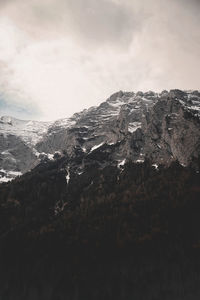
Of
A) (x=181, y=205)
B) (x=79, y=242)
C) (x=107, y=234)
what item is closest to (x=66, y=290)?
(x=79, y=242)

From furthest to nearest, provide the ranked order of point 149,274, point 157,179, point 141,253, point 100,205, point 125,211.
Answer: point 157,179
point 100,205
point 125,211
point 141,253
point 149,274

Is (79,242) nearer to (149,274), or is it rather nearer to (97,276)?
(97,276)

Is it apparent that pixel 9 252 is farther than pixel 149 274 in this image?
Yes

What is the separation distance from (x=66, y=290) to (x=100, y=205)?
5624cm

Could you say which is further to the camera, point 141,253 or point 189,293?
point 141,253

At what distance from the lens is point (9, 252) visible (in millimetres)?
147750

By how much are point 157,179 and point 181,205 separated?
34.5 meters

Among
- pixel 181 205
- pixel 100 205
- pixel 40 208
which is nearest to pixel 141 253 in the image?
pixel 181 205

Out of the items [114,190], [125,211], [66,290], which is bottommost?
[66,290]

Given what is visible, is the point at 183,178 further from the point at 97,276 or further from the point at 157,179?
the point at 97,276

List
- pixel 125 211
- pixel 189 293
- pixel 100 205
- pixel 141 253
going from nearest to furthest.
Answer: pixel 189 293, pixel 141 253, pixel 125 211, pixel 100 205

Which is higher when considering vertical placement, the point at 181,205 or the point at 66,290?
the point at 181,205

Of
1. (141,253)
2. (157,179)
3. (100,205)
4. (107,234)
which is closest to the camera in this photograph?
(141,253)

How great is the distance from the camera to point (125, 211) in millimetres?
161500
